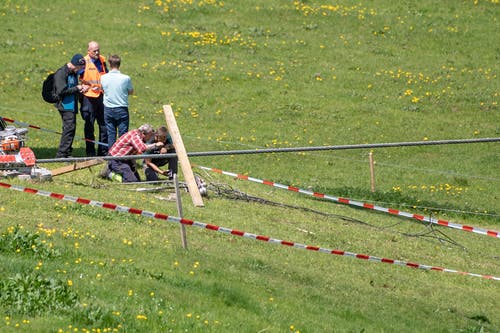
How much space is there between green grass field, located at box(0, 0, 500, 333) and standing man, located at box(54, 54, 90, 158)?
111 cm

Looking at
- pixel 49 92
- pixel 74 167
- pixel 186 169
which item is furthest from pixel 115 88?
pixel 186 169

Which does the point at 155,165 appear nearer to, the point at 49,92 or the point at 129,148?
the point at 129,148

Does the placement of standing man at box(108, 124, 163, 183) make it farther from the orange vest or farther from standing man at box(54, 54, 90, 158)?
the orange vest

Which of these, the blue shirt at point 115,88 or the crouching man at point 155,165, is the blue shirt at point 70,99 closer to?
the blue shirt at point 115,88

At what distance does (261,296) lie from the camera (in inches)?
492

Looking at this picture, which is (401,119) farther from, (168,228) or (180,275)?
(180,275)

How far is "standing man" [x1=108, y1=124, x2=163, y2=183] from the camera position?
17.5m

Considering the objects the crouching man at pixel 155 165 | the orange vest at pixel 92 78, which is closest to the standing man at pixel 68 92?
the orange vest at pixel 92 78

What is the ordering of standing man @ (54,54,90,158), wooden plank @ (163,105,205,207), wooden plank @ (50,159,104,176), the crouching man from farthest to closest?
1. standing man @ (54,54,90,158)
2. the crouching man
3. wooden plank @ (50,159,104,176)
4. wooden plank @ (163,105,205,207)

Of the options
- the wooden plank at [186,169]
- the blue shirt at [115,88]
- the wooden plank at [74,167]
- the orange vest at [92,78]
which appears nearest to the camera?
the wooden plank at [186,169]

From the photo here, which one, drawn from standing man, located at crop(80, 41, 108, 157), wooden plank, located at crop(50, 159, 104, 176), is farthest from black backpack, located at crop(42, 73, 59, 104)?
wooden plank, located at crop(50, 159, 104, 176)

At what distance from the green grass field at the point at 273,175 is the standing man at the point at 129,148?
349mm

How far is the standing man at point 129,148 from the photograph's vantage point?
1750cm

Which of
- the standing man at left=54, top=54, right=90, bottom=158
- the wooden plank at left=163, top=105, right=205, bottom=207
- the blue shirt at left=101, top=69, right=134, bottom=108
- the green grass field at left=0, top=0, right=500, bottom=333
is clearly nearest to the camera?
the green grass field at left=0, top=0, right=500, bottom=333
